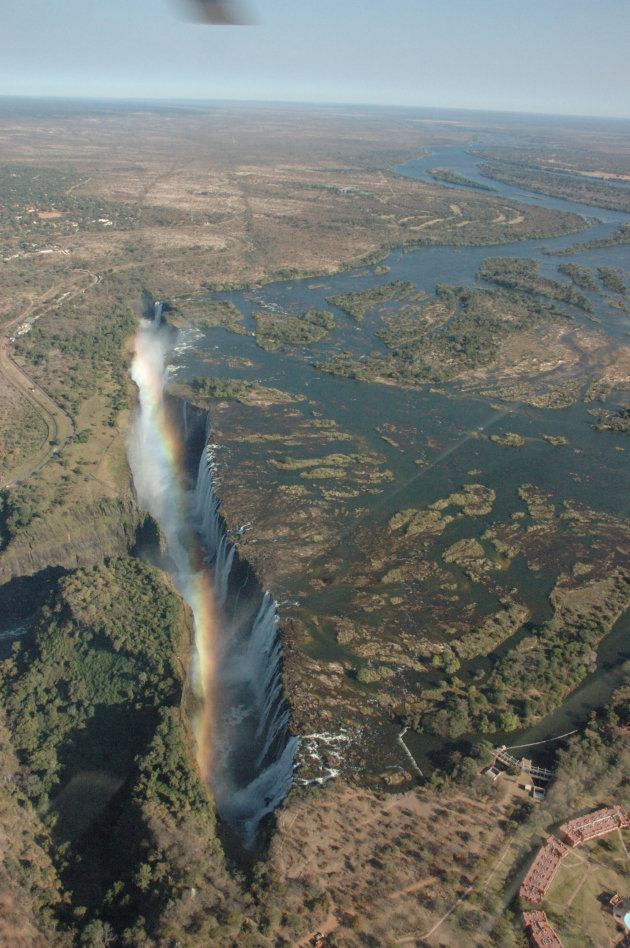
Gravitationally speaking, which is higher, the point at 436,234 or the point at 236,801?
the point at 436,234

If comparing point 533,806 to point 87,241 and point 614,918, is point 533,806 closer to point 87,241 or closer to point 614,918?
point 614,918

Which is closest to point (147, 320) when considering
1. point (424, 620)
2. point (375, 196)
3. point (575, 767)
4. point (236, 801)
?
point (424, 620)

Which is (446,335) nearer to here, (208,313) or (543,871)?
(208,313)

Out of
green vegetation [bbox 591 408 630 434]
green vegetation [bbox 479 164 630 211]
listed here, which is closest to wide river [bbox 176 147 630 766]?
green vegetation [bbox 591 408 630 434]

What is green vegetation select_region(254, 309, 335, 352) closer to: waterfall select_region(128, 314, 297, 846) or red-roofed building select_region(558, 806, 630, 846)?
waterfall select_region(128, 314, 297, 846)

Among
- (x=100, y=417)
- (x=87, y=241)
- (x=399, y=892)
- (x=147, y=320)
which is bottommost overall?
(x=399, y=892)
